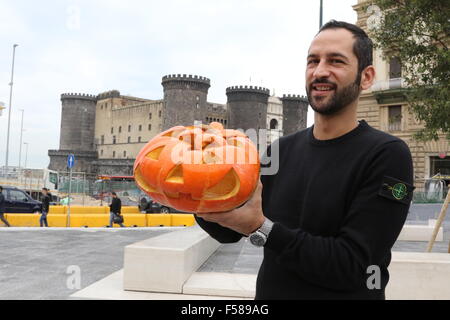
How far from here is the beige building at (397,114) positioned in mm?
26016

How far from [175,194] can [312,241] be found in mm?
490

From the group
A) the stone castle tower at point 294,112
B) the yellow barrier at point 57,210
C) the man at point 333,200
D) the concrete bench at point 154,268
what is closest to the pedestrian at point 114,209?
the yellow barrier at point 57,210

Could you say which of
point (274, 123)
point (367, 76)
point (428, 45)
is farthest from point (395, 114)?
point (274, 123)

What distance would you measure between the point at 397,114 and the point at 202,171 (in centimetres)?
2820

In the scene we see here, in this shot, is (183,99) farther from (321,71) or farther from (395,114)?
(321,71)

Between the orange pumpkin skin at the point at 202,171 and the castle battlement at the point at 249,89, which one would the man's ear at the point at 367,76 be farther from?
the castle battlement at the point at 249,89

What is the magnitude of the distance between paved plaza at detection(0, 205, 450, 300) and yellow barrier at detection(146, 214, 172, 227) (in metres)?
2.75

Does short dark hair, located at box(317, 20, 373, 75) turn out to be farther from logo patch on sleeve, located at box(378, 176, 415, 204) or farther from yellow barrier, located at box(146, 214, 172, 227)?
yellow barrier, located at box(146, 214, 172, 227)

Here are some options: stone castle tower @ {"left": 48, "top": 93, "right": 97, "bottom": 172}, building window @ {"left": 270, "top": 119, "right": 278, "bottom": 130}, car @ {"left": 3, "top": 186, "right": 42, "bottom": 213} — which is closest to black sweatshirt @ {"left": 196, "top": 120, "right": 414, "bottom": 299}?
car @ {"left": 3, "top": 186, "right": 42, "bottom": 213}

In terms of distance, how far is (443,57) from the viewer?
10359 mm

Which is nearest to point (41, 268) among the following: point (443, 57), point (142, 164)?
point (142, 164)

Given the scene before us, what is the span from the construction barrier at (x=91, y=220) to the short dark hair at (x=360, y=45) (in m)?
14.3

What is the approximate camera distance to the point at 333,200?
64.1 inches
